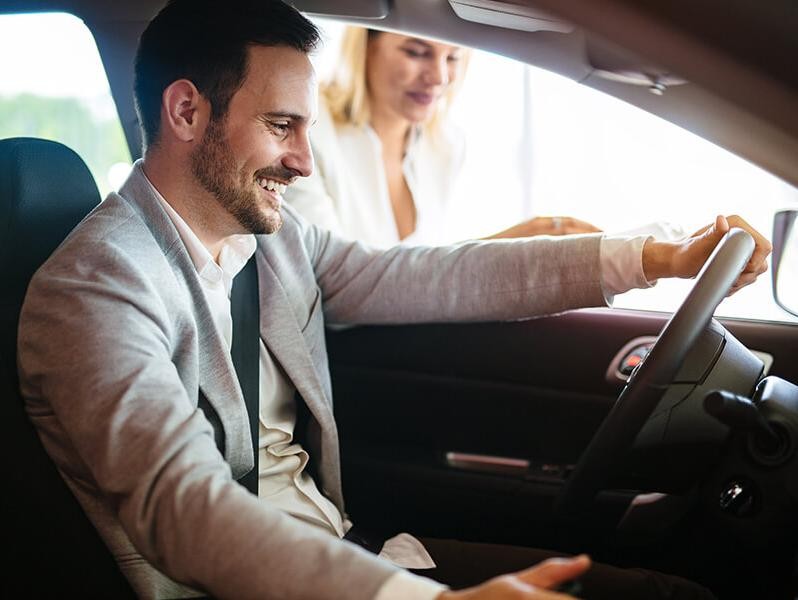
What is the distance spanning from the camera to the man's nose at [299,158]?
4.58 ft

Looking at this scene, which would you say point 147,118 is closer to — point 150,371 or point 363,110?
point 150,371

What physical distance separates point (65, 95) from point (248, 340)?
6.27 ft

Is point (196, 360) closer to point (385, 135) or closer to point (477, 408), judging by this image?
point (477, 408)

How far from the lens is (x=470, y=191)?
272 centimetres

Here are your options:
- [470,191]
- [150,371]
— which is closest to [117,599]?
[150,371]

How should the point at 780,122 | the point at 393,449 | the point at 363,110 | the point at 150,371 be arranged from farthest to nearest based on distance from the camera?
1. the point at 363,110
2. the point at 393,449
3. the point at 150,371
4. the point at 780,122

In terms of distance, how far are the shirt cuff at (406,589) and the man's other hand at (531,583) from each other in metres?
0.02

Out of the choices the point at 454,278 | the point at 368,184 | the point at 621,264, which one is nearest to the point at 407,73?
the point at 368,184

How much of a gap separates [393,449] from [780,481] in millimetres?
767

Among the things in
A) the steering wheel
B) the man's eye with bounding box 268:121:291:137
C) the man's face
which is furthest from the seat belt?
the steering wheel

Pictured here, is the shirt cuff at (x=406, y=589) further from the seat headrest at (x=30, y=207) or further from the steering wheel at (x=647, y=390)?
the seat headrest at (x=30, y=207)

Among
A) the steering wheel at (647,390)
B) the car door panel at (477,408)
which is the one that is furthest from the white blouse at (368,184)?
the steering wheel at (647,390)

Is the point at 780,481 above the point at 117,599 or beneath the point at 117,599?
above

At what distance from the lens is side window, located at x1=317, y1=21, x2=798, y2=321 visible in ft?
7.84
